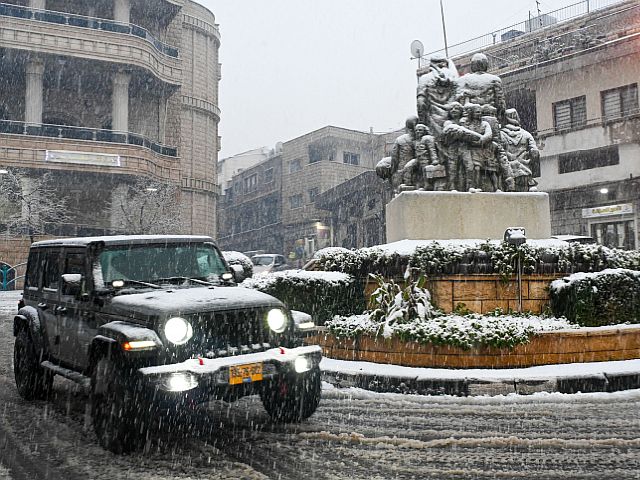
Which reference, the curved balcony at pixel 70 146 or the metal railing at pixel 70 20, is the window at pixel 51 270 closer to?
the curved balcony at pixel 70 146

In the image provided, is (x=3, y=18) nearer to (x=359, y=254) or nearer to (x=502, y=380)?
(x=359, y=254)

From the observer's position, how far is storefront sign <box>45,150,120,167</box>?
3353 centimetres

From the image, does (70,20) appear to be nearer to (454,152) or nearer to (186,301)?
(454,152)

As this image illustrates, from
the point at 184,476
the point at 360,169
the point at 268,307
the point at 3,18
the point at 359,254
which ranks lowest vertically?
the point at 184,476

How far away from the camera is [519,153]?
1351 cm

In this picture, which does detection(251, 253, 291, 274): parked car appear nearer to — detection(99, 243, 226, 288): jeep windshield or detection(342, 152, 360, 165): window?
detection(342, 152, 360, 165): window

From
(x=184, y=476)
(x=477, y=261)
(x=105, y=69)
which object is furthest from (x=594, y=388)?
(x=105, y=69)

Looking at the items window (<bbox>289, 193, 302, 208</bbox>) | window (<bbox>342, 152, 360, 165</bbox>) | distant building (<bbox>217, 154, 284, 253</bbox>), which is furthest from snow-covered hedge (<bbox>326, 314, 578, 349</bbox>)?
distant building (<bbox>217, 154, 284, 253</bbox>)

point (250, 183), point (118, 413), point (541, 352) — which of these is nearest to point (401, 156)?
point (541, 352)

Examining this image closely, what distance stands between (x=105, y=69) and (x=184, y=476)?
117ft

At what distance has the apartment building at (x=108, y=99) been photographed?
33531 millimetres

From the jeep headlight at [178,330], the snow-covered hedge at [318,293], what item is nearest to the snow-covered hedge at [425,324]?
the snow-covered hedge at [318,293]

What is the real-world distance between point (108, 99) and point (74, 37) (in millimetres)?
5913

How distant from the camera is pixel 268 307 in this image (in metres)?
5.67
